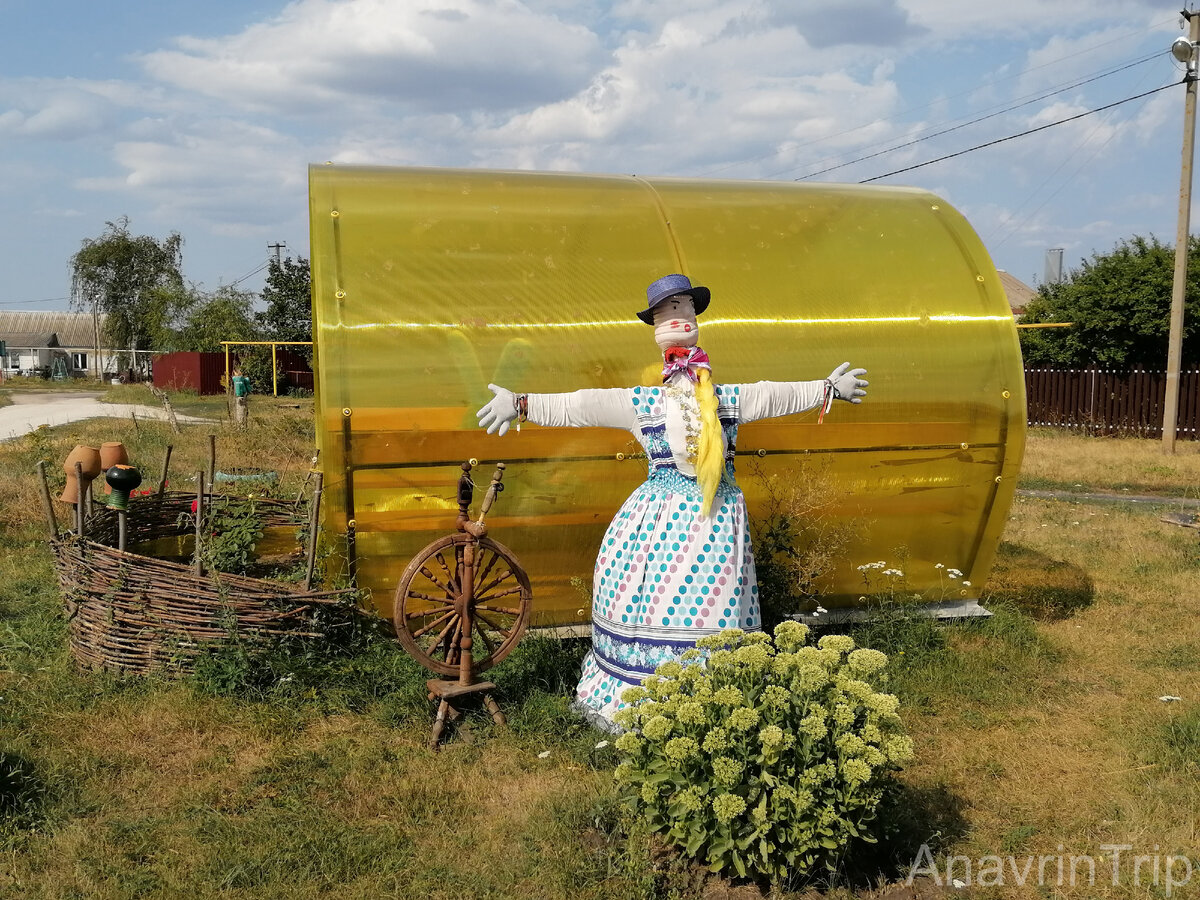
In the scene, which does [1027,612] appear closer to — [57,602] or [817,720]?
[817,720]

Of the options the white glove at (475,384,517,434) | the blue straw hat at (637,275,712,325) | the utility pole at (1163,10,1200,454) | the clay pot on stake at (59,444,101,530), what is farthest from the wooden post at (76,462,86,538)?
the utility pole at (1163,10,1200,454)

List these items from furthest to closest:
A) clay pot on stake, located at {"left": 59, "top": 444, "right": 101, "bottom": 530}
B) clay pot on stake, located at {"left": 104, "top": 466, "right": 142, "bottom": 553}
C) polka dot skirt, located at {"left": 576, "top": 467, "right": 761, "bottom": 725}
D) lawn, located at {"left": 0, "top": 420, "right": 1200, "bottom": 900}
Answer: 1. clay pot on stake, located at {"left": 59, "top": 444, "right": 101, "bottom": 530}
2. clay pot on stake, located at {"left": 104, "top": 466, "right": 142, "bottom": 553}
3. polka dot skirt, located at {"left": 576, "top": 467, "right": 761, "bottom": 725}
4. lawn, located at {"left": 0, "top": 420, "right": 1200, "bottom": 900}

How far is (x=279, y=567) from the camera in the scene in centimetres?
691

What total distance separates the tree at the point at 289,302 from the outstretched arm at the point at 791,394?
32460 millimetres

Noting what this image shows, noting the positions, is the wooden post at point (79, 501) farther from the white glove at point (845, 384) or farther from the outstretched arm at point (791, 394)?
the white glove at point (845, 384)

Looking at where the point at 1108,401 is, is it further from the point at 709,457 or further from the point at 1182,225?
the point at 709,457

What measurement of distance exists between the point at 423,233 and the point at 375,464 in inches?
55.3

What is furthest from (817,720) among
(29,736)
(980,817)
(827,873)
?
(29,736)

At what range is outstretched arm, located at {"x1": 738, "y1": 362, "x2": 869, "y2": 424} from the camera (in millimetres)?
4766

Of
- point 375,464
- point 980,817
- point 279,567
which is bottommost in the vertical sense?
point 980,817

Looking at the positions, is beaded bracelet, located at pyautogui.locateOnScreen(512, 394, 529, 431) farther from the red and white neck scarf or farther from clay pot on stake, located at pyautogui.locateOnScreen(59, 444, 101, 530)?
clay pot on stake, located at pyautogui.locateOnScreen(59, 444, 101, 530)

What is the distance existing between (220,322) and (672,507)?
126 feet

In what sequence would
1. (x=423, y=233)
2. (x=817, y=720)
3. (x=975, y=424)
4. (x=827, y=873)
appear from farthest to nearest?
(x=975, y=424)
(x=423, y=233)
(x=827, y=873)
(x=817, y=720)

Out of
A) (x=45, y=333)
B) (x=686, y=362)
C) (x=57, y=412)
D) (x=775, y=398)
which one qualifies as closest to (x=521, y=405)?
(x=686, y=362)
